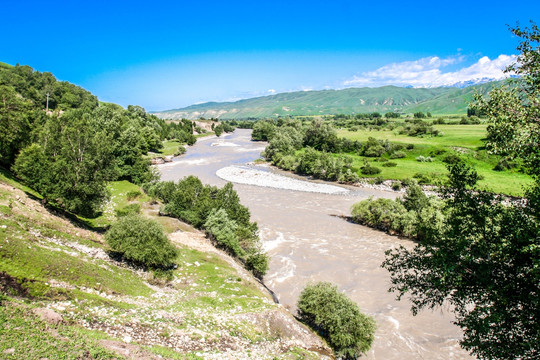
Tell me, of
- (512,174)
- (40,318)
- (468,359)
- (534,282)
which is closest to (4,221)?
(40,318)

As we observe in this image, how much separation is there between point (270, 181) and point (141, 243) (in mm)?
56304

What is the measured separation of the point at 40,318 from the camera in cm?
1154

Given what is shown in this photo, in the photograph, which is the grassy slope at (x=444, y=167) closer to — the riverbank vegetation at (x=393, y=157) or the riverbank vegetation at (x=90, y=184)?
the riverbank vegetation at (x=393, y=157)

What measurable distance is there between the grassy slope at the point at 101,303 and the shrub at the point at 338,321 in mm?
2301

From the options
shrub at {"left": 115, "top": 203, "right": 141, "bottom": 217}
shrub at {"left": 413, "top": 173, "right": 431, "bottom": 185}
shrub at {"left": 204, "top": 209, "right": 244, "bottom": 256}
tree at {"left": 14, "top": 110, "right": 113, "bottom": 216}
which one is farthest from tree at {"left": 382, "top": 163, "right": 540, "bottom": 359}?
shrub at {"left": 413, "top": 173, "right": 431, "bottom": 185}

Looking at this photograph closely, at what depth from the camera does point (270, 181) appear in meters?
78.8

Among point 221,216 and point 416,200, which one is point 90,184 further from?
point 416,200

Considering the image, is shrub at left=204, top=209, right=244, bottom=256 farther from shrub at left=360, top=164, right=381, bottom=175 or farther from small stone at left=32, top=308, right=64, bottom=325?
shrub at left=360, top=164, right=381, bottom=175

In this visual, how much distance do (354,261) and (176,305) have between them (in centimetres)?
2300

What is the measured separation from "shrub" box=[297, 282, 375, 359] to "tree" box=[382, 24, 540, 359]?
9.83 metres

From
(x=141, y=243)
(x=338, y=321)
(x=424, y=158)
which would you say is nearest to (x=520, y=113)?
(x=338, y=321)

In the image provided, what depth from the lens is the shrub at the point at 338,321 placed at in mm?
19688

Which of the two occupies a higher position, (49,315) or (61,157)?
(61,157)

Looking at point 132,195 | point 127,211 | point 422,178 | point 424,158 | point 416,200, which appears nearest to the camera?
point 127,211
